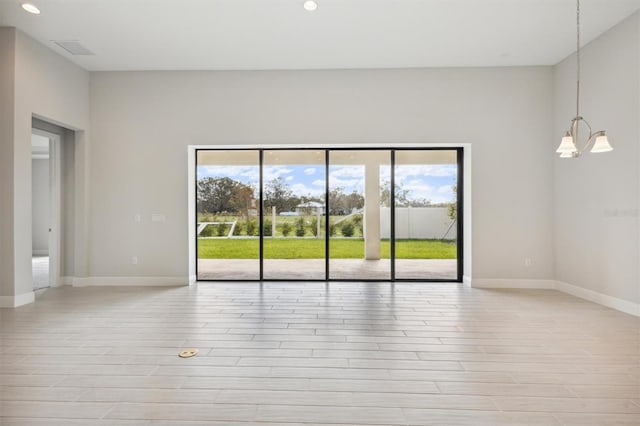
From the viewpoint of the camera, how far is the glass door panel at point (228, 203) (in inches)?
241

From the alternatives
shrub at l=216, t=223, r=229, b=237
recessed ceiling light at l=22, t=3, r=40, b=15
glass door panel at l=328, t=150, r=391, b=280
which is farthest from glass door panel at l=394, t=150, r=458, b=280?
recessed ceiling light at l=22, t=3, r=40, b=15

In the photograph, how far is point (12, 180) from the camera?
14.5 ft

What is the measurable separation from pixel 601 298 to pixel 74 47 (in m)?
7.87

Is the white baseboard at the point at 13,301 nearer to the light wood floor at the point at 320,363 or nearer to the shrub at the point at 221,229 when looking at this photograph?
the light wood floor at the point at 320,363

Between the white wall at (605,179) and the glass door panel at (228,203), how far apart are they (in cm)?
484

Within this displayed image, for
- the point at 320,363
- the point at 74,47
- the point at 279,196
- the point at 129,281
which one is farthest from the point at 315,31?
the point at 129,281

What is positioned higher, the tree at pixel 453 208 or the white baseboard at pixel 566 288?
the tree at pixel 453 208

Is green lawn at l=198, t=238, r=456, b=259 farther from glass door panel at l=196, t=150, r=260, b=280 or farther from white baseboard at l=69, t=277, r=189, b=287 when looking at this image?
white baseboard at l=69, t=277, r=189, b=287

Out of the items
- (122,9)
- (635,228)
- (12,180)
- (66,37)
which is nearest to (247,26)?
(122,9)

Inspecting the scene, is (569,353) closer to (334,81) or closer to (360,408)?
(360,408)

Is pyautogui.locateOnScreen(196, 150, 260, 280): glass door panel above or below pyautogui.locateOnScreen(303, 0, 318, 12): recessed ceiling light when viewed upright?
below

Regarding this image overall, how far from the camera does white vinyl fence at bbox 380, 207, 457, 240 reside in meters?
6.03

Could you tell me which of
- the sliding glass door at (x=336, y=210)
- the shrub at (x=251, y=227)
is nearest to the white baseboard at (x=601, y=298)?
the sliding glass door at (x=336, y=210)

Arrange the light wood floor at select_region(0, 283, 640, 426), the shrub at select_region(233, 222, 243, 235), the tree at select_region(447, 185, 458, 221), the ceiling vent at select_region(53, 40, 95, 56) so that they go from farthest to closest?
the shrub at select_region(233, 222, 243, 235) → the tree at select_region(447, 185, 458, 221) → the ceiling vent at select_region(53, 40, 95, 56) → the light wood floor at select_region(0, 283, 640, 426)
